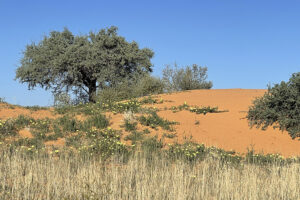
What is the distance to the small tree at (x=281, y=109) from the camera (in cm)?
1398

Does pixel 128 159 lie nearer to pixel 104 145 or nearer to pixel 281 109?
pixel 104 145

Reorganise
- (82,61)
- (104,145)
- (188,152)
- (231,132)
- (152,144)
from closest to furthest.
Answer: (188,152) → (104,145) → (152,144) → (231,132) → (82,61)

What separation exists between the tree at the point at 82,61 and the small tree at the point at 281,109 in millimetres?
16805

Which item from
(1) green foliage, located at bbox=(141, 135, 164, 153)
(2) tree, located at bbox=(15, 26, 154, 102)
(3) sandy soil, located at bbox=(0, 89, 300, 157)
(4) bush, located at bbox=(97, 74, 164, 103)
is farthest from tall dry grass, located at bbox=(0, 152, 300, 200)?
(2) tree, located at bbox=(15, 26, 154, 102)

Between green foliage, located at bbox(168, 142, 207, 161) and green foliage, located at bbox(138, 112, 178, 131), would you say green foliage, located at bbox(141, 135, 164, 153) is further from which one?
green foliage, located at bbox(138, 112, 178, 131)

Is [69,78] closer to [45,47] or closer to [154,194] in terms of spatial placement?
[45,47]

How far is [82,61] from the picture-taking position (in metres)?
29.9

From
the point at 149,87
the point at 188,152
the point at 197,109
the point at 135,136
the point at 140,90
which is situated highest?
the point at 149,87

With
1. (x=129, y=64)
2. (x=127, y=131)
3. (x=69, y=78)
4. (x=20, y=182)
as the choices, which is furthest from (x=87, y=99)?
(x=20, y=182)

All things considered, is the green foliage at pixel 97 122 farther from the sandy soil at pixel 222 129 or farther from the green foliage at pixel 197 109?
the green foliage at pixel 197 109

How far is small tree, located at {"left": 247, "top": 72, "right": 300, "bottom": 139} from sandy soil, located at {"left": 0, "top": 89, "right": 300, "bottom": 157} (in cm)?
31

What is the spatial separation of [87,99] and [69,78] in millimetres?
2382

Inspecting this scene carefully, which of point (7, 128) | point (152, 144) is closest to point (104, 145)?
point (152, 144)

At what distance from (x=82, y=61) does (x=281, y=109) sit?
19.0 meters
